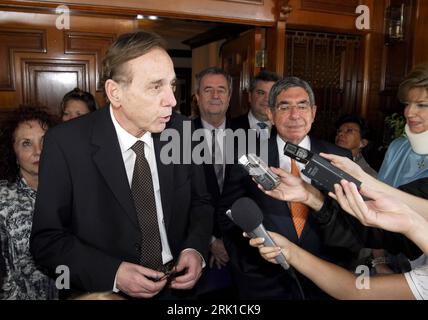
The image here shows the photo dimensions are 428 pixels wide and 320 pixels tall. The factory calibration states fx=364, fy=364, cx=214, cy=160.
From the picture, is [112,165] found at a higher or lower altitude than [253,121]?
lower

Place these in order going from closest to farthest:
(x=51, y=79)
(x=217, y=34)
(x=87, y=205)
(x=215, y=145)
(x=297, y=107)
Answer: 1. (x=87, y=205)
2. (x=297, y=107)
3. (x=215, y=145)
4. (x=51, y=79)
5. (x=217, y=34)

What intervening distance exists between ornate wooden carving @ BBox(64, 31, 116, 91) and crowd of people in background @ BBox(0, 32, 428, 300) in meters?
1.49

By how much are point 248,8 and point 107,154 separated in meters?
2.24

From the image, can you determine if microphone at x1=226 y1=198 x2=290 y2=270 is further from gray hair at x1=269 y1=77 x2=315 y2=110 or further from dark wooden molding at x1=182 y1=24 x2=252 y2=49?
dark wooden molding at x1=182 y1=24 x2=252 y2=49

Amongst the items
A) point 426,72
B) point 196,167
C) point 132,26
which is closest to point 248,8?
point 132,26

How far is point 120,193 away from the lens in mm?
1192

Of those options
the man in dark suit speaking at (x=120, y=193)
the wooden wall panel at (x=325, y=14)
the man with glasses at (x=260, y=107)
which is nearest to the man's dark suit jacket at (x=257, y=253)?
the man in dark suit speaking at (x=120, y=193)

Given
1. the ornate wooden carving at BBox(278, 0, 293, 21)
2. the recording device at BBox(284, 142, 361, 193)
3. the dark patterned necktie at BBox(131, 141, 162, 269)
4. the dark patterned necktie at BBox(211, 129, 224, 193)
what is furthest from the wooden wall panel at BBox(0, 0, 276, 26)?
the recording device at BBox(284, 142, 361, 193)

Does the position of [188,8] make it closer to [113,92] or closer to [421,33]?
[113,92]

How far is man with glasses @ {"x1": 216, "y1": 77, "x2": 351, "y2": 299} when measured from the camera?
1.53m

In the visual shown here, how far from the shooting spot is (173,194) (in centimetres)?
133

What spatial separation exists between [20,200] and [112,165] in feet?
1.84

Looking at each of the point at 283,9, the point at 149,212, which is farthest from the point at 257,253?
the point at 283,9

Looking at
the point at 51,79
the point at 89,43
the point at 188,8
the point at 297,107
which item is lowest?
the point at 297,107
